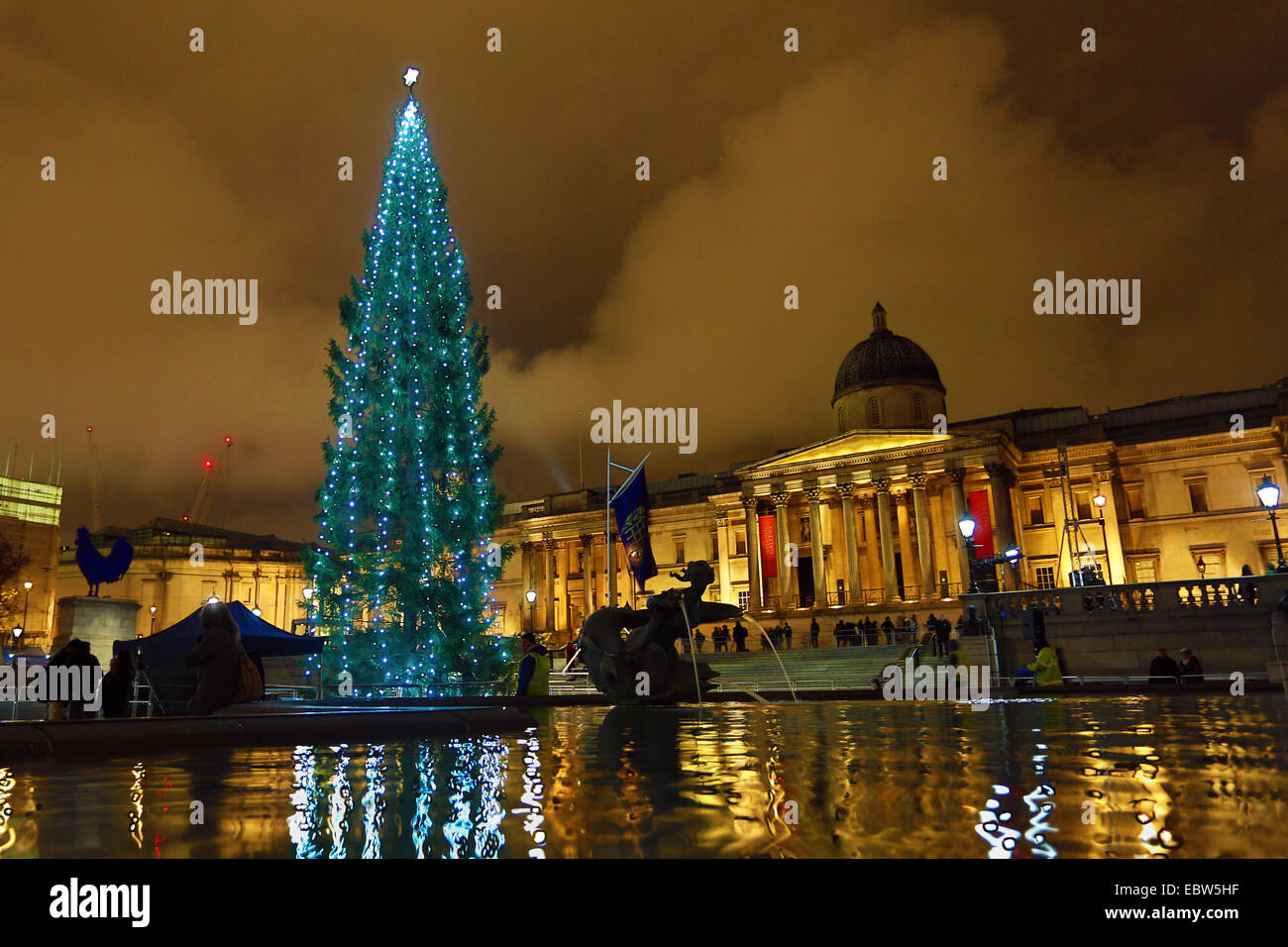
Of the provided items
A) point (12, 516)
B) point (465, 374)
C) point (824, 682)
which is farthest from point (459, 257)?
point (12, 516)

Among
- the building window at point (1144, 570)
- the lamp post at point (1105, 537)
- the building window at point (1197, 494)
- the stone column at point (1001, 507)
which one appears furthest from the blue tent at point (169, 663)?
the building window at point (1197, 494)

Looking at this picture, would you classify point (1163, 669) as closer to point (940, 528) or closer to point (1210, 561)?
point (940, 528)

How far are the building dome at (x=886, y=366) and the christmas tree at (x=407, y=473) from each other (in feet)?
141

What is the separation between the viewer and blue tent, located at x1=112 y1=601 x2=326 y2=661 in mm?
14906

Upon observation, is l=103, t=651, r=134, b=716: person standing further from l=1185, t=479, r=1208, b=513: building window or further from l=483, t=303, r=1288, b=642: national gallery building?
l=1185, t=479, r=1208, b=513: building window

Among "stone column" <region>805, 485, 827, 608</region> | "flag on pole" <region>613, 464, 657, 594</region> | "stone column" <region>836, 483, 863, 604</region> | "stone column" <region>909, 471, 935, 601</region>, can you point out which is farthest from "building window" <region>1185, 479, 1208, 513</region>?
"flag on pole" <region>613, 464, 657, 594</region>

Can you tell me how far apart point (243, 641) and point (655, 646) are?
8788 mm

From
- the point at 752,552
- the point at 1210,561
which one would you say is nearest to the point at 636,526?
the point at 752,552

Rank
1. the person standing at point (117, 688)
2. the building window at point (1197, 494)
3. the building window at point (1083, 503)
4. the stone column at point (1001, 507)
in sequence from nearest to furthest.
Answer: the person standing at point (117, 688)
the stone column at point (1001, 507)
the building window at point (1197, 494)
the building window at point (1083, 503)

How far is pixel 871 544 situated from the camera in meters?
55.7

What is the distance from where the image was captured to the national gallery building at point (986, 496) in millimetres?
50031

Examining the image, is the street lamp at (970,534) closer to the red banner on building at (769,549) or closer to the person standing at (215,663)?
the person standing at (215,663)
